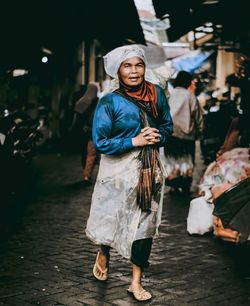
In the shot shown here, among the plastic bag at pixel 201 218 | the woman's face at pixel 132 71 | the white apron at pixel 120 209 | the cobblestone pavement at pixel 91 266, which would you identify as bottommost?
the cobblestone pavement at pixel 91 266

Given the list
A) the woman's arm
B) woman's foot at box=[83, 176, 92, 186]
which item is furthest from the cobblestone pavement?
woman's foot at box=[83, 176, 92, 186]

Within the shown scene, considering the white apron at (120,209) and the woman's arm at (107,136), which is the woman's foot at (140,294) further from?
the woman's arm at (107,136)

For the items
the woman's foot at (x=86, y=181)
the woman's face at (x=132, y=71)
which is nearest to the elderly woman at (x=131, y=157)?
the woman's face at (x=132, y=71)

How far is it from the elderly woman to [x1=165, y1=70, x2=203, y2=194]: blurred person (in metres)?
5.22

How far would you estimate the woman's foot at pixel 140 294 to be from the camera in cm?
524

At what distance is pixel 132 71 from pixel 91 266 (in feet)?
6.60

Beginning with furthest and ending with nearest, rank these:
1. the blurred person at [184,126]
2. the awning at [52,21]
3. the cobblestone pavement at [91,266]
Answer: the awning at [52,21], the blurred person at [184,126], the cobblestone pavement at [91,266]

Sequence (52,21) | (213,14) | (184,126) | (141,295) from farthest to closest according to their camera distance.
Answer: (52,21), (213,14), (184,126), (141,295)

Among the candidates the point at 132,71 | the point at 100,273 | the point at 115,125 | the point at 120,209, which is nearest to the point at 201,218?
the point at 100,273

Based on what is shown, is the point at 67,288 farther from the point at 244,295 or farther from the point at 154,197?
the point at 244,295

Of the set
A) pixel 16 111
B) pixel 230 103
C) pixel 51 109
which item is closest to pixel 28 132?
pixel 16 111

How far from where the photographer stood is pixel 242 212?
246 inches

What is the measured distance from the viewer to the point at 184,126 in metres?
10.6

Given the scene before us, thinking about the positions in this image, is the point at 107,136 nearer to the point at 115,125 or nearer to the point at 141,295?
the point at 115,125
